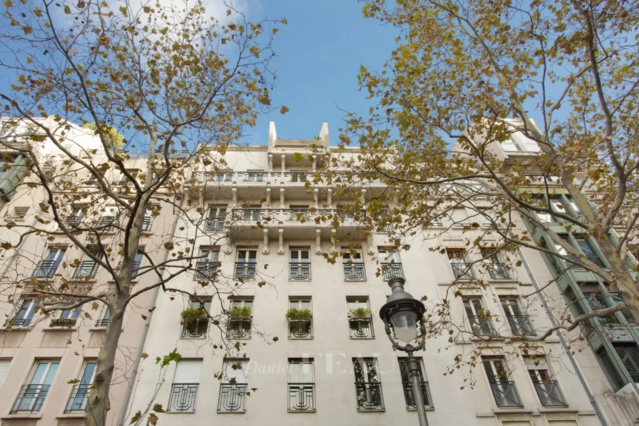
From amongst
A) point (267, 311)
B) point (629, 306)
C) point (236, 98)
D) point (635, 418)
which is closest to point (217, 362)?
point (267, 311)

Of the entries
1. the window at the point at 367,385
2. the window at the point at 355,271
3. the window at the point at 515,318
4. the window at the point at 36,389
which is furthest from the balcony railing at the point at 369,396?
the window at the point at 36,389

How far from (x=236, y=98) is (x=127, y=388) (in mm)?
9908

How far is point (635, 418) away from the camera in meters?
14.3

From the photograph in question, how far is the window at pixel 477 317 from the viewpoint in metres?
16.7

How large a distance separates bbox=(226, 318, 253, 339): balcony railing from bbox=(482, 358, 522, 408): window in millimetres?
8500

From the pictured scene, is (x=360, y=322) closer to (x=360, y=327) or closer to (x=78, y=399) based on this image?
(x=360, y=327)

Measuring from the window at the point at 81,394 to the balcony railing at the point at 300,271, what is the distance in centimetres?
785

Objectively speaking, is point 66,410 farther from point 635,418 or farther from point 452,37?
point 635,418

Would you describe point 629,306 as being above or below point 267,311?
below

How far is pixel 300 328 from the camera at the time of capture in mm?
16766

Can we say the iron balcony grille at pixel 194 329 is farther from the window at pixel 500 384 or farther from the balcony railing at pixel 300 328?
the window at pixel 500 384

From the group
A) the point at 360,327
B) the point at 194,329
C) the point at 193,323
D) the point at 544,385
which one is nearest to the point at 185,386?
the point at 194,329

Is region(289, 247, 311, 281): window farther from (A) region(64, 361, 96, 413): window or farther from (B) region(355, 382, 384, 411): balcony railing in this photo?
(A) region(64, 361, 96, 413): window

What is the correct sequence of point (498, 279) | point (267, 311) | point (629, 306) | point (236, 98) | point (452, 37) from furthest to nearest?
point (498, 279) < point (267, 311) < point (452, 37) < point (236, 98) < point (629, 306)
